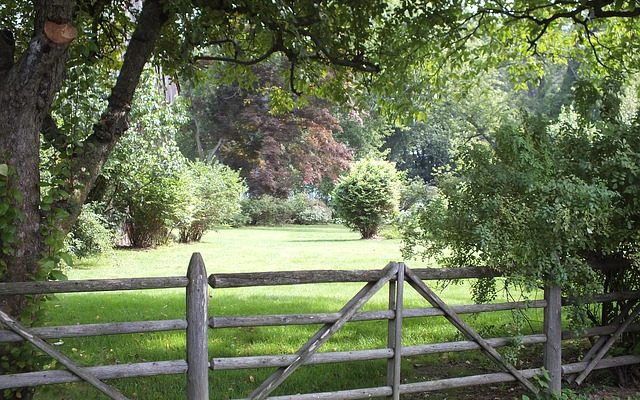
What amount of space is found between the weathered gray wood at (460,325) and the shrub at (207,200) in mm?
17495

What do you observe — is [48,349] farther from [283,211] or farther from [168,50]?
[283,211]

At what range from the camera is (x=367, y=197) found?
26.3 meters

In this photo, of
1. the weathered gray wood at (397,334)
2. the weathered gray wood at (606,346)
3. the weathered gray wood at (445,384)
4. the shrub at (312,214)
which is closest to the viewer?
the weathered gray wood at (445,384)

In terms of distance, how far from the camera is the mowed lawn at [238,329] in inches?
268

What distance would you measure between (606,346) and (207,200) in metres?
19.2

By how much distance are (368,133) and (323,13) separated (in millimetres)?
47462

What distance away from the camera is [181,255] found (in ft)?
63.2

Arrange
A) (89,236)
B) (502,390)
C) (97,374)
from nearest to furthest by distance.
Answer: (97,374) → (502,390) → (89,236)

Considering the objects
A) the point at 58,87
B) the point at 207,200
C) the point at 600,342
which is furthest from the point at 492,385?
the point at 207,200

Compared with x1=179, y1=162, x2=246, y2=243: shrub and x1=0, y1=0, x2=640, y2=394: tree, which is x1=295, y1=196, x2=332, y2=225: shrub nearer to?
x1=179, y1=162, x2=246, y2=243: shrub

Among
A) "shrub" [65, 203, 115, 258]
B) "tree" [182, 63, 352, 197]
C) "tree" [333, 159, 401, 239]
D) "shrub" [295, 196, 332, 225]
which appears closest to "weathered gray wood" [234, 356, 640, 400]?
"shrub" [65, 203, 115, 258]

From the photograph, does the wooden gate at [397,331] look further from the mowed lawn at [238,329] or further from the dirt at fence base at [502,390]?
the mowed lawn at [238,329]

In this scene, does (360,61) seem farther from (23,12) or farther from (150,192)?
(150,192)

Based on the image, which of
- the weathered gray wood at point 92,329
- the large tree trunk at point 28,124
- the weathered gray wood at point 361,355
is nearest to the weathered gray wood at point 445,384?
the weathered gray wood at point 361,355
